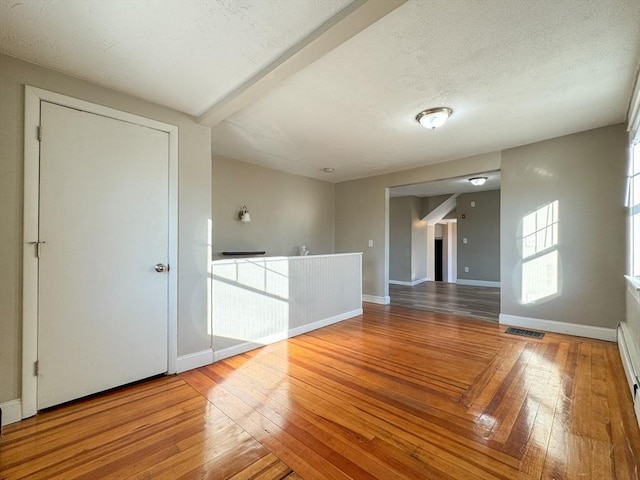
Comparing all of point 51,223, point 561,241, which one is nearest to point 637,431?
point 561,241

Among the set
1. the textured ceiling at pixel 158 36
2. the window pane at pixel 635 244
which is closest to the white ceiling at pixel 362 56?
the textured ceiling at pixel 158 36

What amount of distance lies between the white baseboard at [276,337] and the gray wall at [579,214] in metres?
2.45

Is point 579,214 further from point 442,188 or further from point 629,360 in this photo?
point 442,188

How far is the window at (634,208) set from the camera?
9.14 feet

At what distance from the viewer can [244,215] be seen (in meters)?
4.55

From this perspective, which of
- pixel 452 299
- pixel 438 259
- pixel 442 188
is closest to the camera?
pixel 452 299

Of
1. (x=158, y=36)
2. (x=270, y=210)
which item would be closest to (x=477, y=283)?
(x=270, y=210)

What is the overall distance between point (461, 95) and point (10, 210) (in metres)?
3.53

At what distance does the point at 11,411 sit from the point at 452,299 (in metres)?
6.28

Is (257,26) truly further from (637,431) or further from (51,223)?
(637,431)

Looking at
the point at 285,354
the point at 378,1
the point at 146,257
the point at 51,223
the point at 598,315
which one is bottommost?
the point at 285,354

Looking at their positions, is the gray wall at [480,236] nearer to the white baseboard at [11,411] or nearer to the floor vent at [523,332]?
the floor vent at [523,332]

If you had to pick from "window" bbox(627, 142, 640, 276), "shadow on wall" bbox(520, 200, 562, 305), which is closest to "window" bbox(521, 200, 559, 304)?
"shadow on wall" bbox(520, 200, 562, 305)

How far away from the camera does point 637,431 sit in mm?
1745
